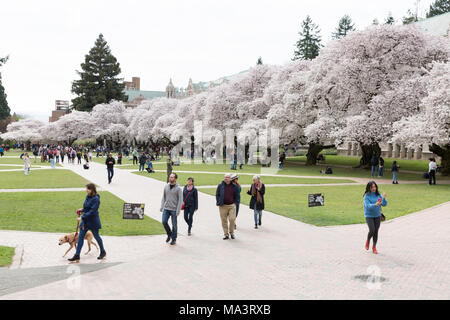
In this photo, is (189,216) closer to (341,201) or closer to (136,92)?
(341,201)

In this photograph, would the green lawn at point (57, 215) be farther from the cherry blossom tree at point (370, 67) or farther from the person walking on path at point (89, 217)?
the cherry blossom tree at point (370, 67)

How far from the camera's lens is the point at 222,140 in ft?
164

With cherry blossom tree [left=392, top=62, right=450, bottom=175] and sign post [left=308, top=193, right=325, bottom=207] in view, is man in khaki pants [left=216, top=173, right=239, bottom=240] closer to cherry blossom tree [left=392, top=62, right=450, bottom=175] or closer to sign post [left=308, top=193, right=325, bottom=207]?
sign post [left=308, top=193, right=325, bottom=207]

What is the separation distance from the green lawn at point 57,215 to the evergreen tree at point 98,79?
80704 mm

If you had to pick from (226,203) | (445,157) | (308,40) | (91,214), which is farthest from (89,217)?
(308,40)

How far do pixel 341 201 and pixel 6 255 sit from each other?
13.2 m

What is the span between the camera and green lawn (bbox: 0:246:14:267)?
8.43m

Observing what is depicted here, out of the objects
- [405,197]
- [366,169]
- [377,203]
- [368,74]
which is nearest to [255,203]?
[377,203]

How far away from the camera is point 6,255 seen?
8.91 metres

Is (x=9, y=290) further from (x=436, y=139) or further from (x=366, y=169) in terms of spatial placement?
(x=366, y=169)

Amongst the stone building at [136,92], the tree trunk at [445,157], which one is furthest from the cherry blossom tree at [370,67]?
the stone building at [136,92]

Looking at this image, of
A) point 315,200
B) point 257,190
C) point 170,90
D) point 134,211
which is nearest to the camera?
point 134,211

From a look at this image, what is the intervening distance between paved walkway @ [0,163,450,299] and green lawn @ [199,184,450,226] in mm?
1244

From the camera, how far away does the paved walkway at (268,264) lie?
6.71 metres
